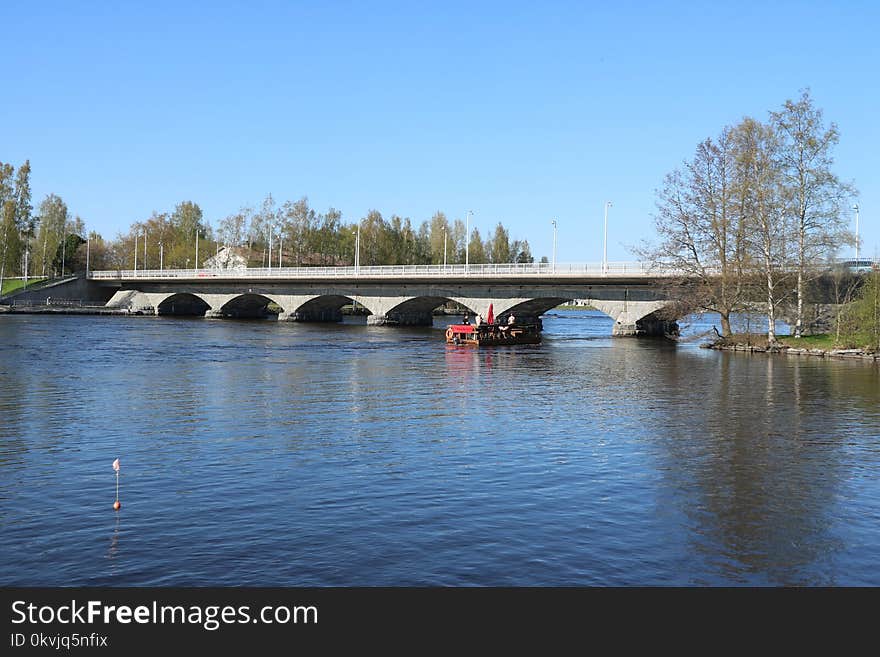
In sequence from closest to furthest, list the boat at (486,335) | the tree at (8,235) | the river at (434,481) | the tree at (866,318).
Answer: the river at (434,481), the tree at (866,318), the boat at (486,335), the tree at (8,235)

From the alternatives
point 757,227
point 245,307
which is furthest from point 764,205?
point 245,307

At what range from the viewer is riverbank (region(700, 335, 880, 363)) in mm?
59219

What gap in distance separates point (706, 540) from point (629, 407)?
18.5 meters

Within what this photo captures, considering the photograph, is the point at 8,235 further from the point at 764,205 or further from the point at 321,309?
the point at 764,205

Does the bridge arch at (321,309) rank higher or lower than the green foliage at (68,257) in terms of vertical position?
lower

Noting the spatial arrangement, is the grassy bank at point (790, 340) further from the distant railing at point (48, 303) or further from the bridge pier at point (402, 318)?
the distant railing at point (48, 303)

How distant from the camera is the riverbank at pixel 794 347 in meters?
59.2

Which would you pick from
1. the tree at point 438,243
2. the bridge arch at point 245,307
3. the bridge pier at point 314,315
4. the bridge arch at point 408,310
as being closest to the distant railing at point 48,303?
the bridge arch at point 245,307

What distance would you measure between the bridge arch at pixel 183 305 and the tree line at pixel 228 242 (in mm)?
14932

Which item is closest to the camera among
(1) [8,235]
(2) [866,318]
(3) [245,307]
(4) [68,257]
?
(2) [866,318]

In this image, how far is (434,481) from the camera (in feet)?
65.2

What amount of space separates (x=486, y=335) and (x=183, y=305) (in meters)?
82.6

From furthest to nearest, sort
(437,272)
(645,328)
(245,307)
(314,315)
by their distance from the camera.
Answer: (245,307) < (314,315) < (437,272) < (645,328)
